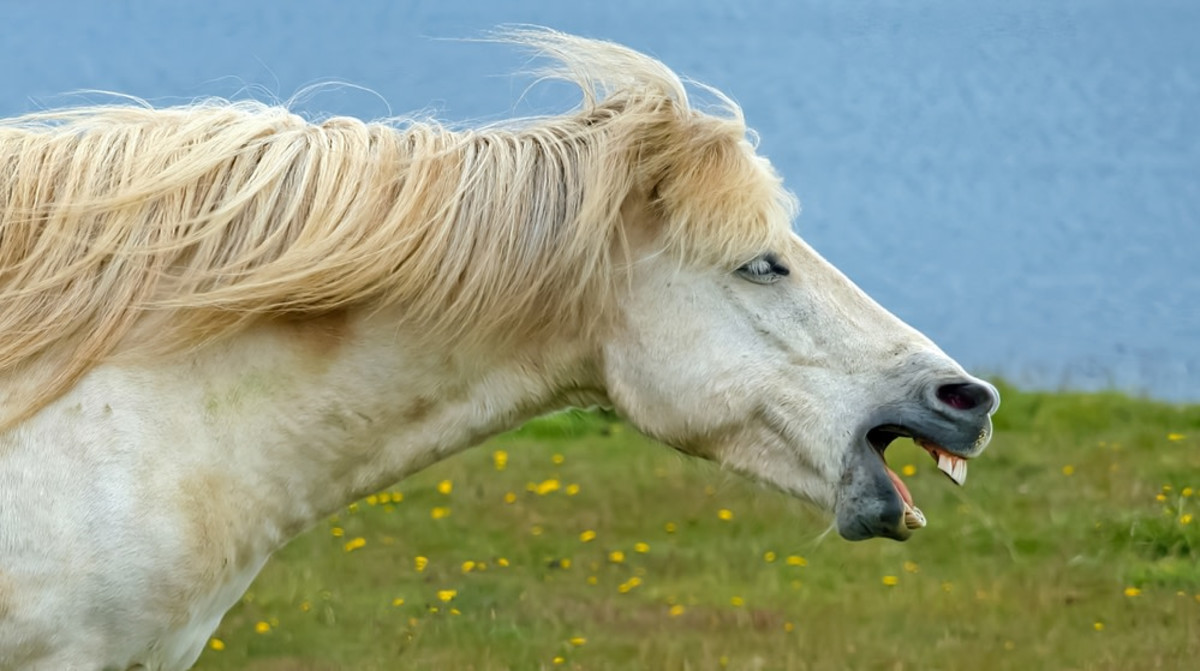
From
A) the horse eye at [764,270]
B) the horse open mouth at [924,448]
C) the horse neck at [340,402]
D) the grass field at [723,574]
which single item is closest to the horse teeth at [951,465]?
the horse open mouth at [924,448]

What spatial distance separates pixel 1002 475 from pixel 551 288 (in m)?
5.53

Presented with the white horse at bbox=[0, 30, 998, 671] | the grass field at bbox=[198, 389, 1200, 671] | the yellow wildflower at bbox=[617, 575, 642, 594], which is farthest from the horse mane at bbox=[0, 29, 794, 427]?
the yellow wildflower at bbox=[617, 575, 642, 594]

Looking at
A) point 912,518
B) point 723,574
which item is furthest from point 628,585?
point 912,518

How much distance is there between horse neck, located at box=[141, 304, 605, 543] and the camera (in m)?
3.23

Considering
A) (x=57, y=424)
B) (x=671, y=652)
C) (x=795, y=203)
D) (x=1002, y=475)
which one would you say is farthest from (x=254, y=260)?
(x=1002, y=475)

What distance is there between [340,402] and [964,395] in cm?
132

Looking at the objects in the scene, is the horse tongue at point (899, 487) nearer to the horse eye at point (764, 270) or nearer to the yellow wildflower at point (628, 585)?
the horse eye at point (764, 270)

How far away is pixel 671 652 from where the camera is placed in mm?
5703

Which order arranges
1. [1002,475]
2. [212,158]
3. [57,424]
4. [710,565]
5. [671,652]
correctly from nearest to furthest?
[57,424] < [212,158] < [671,652] < [710,565] < [1002,475]

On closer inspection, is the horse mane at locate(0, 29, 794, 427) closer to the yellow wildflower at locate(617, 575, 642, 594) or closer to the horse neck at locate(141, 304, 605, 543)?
the horse neck at locate(141, 304, 605, 543)

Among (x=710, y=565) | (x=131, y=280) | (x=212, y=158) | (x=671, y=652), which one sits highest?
(x=212, y=158)

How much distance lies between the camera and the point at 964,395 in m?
3.30

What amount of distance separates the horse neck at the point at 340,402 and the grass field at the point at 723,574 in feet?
5.48

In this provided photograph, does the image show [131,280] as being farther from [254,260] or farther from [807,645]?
[807,645]
